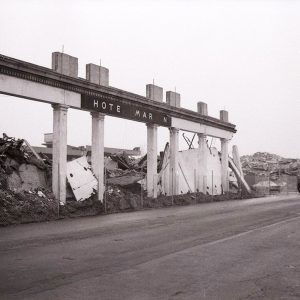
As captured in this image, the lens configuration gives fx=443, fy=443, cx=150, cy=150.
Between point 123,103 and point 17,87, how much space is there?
7609 mm

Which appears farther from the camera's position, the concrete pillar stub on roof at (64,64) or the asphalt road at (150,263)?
the concrete pillar stub on roof at (64,64)

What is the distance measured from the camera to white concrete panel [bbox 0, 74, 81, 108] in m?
18.4

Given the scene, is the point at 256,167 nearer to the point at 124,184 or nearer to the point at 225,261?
the point at 124,184

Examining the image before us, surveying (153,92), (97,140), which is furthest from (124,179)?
(97,140)

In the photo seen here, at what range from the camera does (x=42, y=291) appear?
6086 millimetres

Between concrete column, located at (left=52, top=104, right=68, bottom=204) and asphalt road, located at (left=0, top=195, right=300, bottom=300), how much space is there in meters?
6.12

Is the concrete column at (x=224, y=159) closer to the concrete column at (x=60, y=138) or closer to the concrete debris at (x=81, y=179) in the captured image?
the concrete debris at (x=81, y=179)

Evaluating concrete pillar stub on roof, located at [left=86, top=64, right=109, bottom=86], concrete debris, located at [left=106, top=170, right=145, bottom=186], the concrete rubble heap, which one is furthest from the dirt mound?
the concrete rubble heap

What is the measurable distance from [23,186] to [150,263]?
13.0 m

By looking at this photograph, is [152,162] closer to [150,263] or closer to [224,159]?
[224,159]

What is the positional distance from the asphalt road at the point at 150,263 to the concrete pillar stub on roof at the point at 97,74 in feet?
35.4

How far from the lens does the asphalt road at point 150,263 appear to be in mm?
6191

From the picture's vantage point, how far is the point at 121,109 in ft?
82.0

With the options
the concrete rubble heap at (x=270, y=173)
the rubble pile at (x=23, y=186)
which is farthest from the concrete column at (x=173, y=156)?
the concrete rubble heap at (x=270, y=173)
